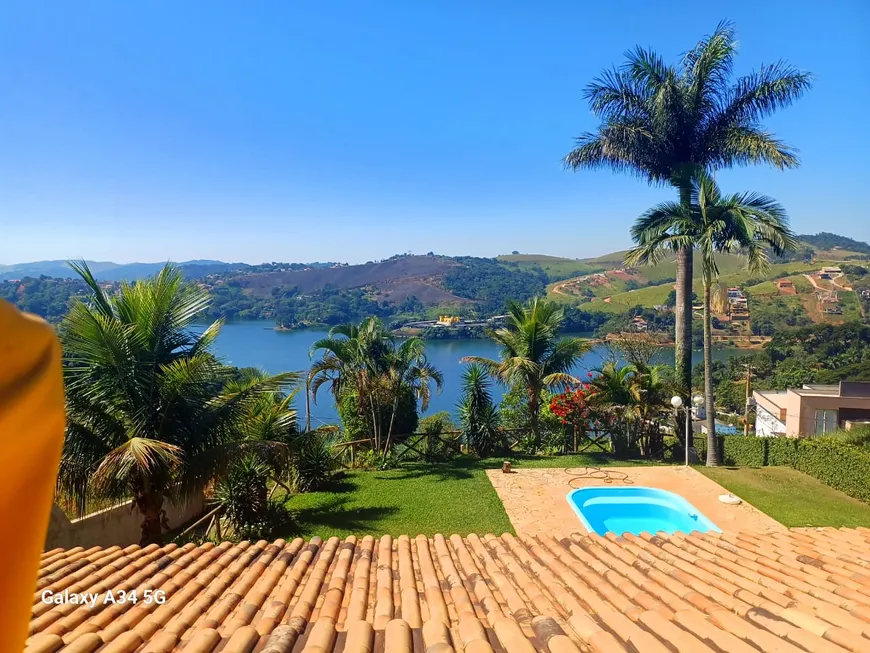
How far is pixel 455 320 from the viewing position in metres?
81.3

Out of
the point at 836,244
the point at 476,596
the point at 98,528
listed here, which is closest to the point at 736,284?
the point at 836,244

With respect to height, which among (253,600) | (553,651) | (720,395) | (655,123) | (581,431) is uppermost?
(655,123)

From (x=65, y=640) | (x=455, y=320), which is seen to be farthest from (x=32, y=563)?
(x=455, y=320)

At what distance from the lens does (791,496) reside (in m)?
11.1

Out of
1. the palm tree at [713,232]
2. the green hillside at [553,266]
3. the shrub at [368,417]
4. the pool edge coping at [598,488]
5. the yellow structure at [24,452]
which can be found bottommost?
the pool edge coping at [598,488]

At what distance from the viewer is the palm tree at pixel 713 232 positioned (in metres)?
13.0

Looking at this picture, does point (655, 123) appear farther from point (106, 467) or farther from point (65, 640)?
point (65, 640)

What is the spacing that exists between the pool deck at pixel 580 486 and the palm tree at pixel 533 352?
2852mm

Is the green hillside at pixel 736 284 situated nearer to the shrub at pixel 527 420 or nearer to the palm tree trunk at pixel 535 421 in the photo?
the shrub at pixel 527 420

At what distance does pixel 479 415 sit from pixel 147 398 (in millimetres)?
10981

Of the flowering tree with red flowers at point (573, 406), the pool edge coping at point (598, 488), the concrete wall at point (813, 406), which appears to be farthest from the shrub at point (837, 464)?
the concrete wall at point (813, 406)

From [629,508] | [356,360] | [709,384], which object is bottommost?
[629,508]

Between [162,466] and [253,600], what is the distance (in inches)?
125

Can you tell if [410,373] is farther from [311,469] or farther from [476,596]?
[476,596]
